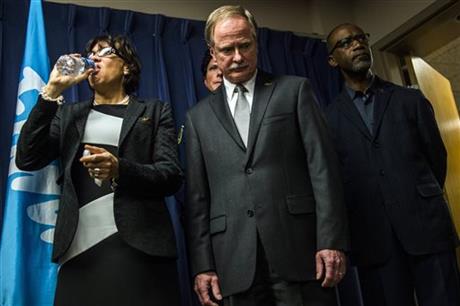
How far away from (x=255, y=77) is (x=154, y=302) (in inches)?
29.9

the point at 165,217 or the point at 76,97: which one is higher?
the point at 76,97

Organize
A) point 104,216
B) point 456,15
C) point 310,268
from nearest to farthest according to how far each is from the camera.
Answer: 1. point 310,268
2. point 104,216
3. point 456,15

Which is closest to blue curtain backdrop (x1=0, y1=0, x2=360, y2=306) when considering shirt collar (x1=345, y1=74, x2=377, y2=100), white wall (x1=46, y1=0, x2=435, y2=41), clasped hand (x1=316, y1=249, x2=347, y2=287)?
white wall (x1=46, y1=0, x2=435, y2=41)

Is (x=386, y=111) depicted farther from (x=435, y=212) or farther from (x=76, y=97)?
(x=76, y=97)

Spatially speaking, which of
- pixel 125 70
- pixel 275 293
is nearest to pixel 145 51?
pixel 125 70

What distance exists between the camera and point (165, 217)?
5.01 ft

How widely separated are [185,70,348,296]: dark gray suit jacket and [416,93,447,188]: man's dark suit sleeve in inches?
22.6

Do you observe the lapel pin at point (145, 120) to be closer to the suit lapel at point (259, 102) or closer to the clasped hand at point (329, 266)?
the suit lapel at point (259, 102)

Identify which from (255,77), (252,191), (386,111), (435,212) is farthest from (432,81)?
(252,191)

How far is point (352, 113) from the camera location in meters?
1.98

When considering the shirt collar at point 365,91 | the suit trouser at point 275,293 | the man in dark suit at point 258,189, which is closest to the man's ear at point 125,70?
the man in dark suit at point 258,189

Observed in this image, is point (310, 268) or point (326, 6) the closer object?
point (310, 268)

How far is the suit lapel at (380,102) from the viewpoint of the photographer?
6.28ft

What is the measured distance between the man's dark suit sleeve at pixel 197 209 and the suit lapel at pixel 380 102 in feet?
2.36
